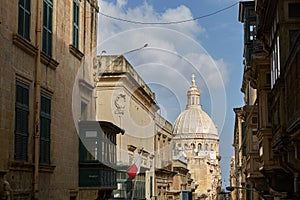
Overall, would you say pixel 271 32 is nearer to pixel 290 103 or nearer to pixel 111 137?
pixel 290 103

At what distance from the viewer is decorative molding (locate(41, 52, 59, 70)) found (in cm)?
1648

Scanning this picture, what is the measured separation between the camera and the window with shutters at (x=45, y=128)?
1672 centimetres

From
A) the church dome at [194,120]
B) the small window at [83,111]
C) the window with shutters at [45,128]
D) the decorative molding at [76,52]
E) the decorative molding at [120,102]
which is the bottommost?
the window with shutters at [45,128]

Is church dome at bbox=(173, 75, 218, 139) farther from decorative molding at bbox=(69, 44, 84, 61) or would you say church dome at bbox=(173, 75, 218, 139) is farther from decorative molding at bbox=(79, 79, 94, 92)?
decorative molding at bbox=(69, 44, 84, 61)

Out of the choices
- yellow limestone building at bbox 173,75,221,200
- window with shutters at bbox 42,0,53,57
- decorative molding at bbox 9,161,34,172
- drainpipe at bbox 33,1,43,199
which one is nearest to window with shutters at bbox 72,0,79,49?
window with shutters at bbox 42,0,53,57

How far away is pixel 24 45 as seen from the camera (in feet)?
49.3

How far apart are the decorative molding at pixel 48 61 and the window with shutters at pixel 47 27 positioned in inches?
8.2

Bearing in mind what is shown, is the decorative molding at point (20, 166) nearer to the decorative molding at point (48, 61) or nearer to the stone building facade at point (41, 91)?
the stone building facade at point (41, 91)

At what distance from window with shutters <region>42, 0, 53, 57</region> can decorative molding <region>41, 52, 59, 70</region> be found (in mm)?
208

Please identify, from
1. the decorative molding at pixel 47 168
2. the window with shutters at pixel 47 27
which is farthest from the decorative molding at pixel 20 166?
the window with shutters at pixel 47 27

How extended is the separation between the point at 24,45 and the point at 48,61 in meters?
1.98

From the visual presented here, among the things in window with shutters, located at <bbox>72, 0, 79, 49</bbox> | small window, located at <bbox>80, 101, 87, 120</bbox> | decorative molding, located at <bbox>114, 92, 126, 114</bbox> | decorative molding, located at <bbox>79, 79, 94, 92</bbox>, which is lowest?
small window, located at <bbox>80, 101, 87, 120</bbox>

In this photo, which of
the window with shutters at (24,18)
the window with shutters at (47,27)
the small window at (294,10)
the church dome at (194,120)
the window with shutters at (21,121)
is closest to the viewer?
the small window at (294,10)

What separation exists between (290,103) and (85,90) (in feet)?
33.9
